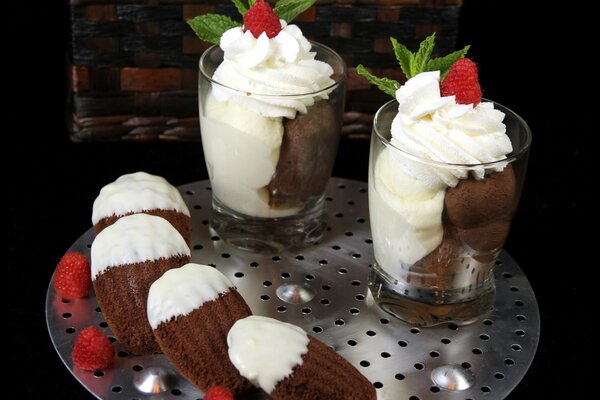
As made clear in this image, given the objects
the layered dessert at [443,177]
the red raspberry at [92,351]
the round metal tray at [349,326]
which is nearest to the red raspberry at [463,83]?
the layered dessert at [443,177]

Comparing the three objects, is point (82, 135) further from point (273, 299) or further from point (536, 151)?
point (536, 151)

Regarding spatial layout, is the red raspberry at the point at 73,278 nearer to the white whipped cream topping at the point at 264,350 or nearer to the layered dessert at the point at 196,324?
the layered dessert at the point at 196,324

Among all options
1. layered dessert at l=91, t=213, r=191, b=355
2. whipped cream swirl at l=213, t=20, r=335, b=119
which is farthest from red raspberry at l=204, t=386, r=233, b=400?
whipped cream swirl at l=213, t=20, r=335, b=119

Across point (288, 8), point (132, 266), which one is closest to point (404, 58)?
point (288, 8)

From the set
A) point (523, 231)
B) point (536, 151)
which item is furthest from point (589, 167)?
point (523, 231)

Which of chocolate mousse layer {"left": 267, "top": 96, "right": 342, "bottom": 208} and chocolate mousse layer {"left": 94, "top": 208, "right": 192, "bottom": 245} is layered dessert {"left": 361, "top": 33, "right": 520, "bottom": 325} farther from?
chocolate mousse layer {"left": 94, "top": 208, "right": 192, "bottom": 245}

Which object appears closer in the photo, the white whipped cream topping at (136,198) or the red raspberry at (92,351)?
the red raspberry at (92,351)
